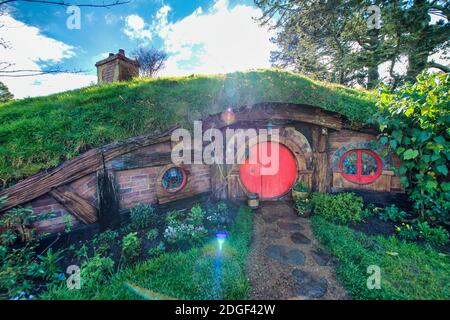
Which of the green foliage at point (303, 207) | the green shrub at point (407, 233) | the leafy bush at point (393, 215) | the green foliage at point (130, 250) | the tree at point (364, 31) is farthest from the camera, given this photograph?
the tree at point (364, 31)

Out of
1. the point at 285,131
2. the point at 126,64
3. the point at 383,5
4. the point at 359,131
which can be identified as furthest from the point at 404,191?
the point at 126,64

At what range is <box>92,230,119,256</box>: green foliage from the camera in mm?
3189

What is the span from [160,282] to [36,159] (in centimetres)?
338

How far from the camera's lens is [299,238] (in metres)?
4.01

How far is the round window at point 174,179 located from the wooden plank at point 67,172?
0.91 metres

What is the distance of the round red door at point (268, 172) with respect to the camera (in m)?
5.51

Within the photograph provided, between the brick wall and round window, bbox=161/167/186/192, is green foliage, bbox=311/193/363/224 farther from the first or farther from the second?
the brick wall

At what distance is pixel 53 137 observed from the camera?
367cm

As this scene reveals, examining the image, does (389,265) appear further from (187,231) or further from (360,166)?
(187,231)

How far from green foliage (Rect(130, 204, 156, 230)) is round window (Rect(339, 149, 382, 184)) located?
5717 mm

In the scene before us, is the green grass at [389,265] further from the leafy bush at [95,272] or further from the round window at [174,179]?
the leafy bush at [95,272]

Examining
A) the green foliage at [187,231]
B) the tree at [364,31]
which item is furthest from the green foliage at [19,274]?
the tree at [364,31]

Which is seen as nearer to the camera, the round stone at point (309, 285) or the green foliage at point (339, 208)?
the round stone at point (309, 285)

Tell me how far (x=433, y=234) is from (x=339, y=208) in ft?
5.63
